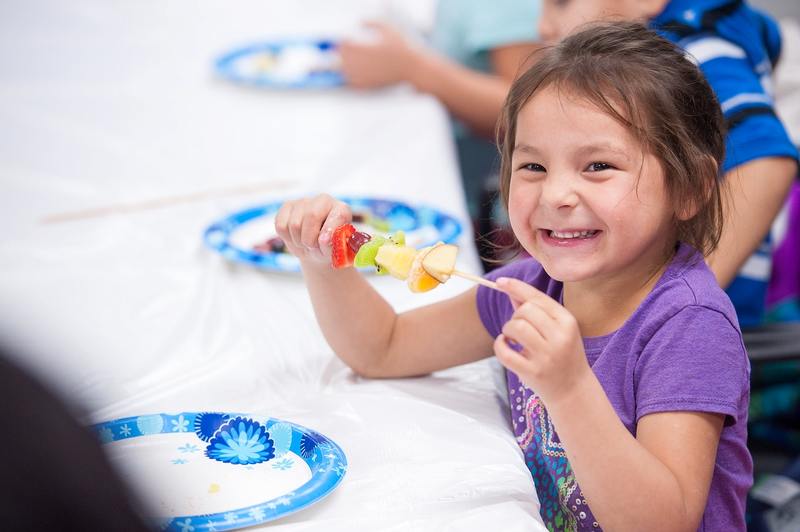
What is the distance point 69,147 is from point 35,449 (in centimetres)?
166

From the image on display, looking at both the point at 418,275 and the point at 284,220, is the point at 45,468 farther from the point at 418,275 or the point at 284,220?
the point at 284,220

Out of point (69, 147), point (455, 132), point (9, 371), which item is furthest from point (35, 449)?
point (455, 132)

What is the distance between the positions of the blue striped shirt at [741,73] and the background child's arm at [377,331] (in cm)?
43

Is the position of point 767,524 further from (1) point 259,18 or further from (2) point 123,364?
(1) point 259,18

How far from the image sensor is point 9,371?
532 millimetres

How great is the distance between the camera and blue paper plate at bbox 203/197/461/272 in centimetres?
151

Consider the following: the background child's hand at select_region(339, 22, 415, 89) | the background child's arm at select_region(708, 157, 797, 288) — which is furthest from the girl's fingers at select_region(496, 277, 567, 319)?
the background child's hand at select_region(339, 22, 415, 89)

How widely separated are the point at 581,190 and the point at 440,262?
0.16 meters

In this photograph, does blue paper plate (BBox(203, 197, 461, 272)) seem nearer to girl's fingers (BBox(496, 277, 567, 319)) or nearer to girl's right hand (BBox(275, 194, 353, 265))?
girl's right hand (BBox(275, 194, 353, 265))

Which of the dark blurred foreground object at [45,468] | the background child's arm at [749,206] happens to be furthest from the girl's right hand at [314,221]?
the dark blurred foreground object at [45,468]

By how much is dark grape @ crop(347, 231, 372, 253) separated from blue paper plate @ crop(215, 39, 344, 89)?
1309mm

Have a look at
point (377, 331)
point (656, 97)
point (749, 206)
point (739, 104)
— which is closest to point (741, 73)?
point (739, 104)

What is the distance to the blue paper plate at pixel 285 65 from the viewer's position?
2.39 m

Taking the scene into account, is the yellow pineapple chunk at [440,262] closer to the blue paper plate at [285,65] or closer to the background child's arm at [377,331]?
the background child's arm at [377,331]
